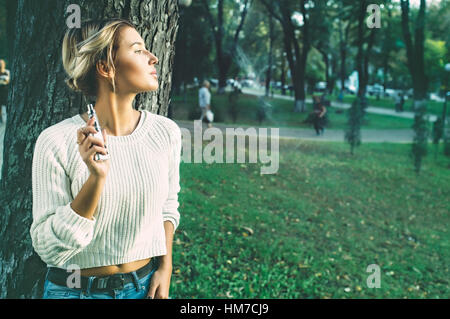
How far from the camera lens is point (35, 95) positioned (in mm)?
2061

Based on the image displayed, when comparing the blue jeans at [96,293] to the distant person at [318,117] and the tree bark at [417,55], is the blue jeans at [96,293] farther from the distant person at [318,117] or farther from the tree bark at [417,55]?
the distant person at [318,117]

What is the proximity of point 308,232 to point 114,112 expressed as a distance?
4.80 meters

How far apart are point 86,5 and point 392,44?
28.7 m

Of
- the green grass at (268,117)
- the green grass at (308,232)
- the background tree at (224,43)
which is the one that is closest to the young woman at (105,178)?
the green grass at (308,232)

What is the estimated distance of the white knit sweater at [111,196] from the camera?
4.69 feet

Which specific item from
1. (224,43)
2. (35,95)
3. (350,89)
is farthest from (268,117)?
(350,89)

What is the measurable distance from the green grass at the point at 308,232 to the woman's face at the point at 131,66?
2686 mm

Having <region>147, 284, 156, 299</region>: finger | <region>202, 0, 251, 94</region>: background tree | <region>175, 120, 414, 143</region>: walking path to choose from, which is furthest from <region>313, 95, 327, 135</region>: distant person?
<region>147, 284, 156, 299</region>: finger

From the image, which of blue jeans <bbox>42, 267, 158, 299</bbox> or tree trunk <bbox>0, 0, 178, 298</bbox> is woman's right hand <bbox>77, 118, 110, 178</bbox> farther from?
tree trunk <bbox>0, 0, 178, 298</bbox>

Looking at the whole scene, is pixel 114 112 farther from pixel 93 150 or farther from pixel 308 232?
pixel 308 232

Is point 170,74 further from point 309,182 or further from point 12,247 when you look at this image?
point 309,182

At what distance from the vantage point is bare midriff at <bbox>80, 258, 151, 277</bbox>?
1585 millimetres

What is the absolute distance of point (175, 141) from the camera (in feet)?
5.65
